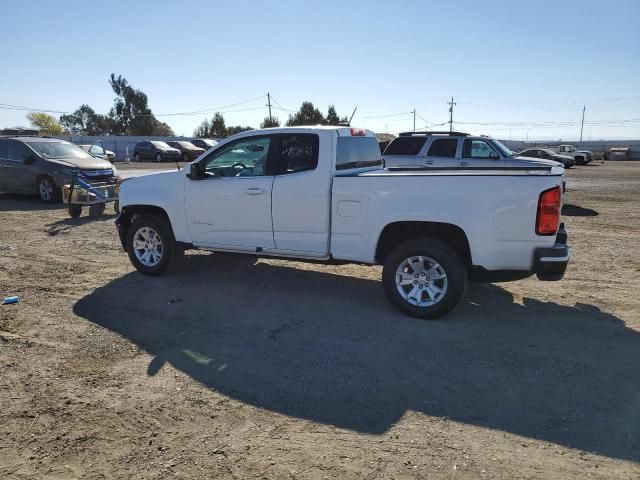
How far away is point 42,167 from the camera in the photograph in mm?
13289

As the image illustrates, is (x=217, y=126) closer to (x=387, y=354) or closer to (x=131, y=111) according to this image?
A: (x=131, y=111)

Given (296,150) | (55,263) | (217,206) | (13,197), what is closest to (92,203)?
(55,263)

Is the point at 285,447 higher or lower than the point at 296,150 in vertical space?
lower

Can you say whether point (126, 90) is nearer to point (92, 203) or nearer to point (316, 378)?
point (92, 203)

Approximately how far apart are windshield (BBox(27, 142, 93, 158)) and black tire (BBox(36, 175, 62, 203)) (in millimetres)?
688

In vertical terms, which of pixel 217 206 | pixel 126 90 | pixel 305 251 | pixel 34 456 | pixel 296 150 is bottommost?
pixel 34 456

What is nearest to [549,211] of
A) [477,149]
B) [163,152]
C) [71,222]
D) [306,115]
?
[477,149]

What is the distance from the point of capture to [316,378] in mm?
3865

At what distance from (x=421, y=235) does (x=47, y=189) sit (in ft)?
38.9

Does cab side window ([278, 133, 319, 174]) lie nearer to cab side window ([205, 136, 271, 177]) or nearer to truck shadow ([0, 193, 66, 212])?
cab side window ([205, 136, 271, 177])

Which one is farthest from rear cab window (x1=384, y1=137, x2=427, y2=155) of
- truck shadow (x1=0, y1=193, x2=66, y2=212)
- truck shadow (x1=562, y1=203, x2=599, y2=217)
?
truck shadow (x1=0, y1=193, x2=66, y2=212)

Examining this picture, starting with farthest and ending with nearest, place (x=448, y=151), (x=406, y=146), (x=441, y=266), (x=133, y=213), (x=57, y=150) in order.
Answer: (x=57, y=150), (x=406, y=146), (x=448, y=151), (x=133, y=213), (x=441, y=266)

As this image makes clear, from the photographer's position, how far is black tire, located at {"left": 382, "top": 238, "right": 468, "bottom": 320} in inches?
188

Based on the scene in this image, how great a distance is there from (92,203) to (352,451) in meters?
10.1
